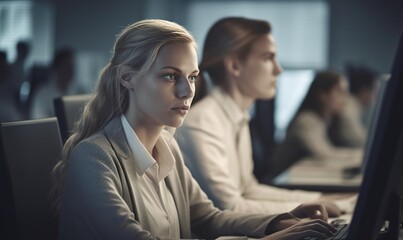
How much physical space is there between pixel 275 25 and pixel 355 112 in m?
3.20

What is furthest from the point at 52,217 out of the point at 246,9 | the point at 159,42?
the point at 246,9

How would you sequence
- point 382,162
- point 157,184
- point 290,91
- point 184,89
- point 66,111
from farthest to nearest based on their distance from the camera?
point 290,91, point 66,111, point 157,184, point 184,89, point 382,162

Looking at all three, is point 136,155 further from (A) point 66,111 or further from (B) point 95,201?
(A) point 66,111

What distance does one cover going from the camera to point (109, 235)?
1.36 m

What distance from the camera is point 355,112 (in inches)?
273

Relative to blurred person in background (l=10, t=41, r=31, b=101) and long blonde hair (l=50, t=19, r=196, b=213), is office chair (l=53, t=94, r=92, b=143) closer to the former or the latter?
long blonde hair (l=50, t=19, r=196, b=213)

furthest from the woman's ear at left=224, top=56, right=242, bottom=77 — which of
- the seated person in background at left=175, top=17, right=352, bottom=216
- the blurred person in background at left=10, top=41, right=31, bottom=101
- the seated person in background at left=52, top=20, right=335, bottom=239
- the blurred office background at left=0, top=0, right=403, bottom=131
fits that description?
the blurred office background at left=0, top=0, right=403, bottom=131

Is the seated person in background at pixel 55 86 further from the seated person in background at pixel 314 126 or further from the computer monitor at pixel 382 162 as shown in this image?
the computer monitor at pixel 382 162

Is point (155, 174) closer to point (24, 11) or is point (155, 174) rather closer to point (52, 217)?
point (52, 217)

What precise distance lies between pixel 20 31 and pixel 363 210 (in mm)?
7362

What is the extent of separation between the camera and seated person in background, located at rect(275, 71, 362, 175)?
4.55 m

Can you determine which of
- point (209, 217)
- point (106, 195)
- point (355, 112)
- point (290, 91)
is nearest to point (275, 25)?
point (290, 91)

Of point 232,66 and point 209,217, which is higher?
point 232,66

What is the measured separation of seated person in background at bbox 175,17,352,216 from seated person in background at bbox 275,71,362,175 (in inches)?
72.4
